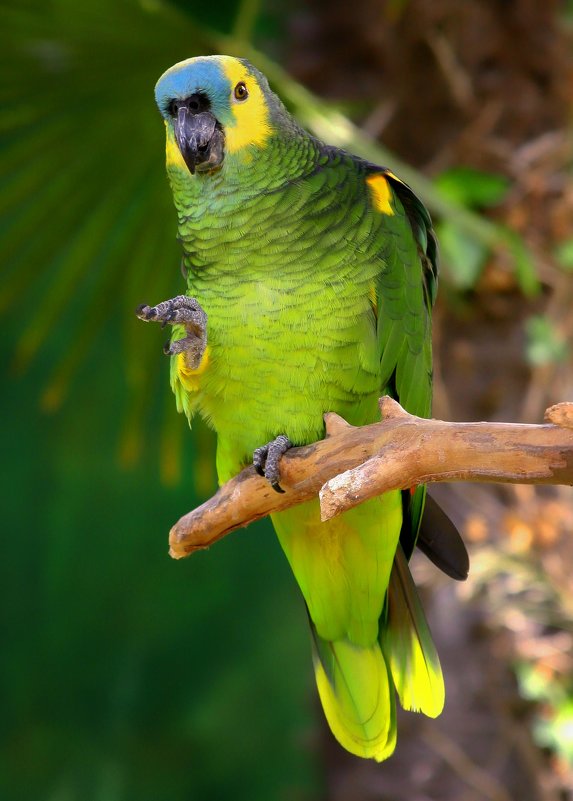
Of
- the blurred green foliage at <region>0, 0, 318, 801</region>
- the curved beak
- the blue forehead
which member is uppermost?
the blue forehead

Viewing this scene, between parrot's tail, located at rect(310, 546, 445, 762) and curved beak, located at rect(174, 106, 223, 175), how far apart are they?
0.66m

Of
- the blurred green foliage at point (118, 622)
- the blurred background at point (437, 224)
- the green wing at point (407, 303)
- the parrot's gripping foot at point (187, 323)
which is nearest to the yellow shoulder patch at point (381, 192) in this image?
the green wing at point (407, 303)

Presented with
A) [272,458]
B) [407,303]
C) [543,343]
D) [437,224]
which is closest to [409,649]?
[272,458]

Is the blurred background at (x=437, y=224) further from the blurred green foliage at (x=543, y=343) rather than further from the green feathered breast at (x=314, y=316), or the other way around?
the green feathered breast at (x=314, y=316)

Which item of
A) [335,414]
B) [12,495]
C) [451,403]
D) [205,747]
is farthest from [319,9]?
[205,747]

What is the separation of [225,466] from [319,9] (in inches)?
48.6

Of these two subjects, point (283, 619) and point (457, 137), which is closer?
point (457, 137)

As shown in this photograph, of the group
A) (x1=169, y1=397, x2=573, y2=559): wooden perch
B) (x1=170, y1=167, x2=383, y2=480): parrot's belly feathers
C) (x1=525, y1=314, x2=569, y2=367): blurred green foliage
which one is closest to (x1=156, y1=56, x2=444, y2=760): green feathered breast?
(x1=170, y1=167, x2=383, y2=480): parrot's belly feathers

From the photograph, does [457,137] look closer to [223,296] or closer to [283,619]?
[223,296]

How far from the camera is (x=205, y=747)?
317cm

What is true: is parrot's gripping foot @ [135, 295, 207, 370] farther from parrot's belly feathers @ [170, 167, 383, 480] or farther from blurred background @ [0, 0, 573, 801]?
blurred background @ [0, 0, 573, 801]

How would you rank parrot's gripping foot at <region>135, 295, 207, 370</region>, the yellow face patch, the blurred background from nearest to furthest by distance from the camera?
parrot's gripping foot at <region>135, 295, 207, 370</region> → the yellow face patch → the blurred background

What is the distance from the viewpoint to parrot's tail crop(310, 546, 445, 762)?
137 centimetres

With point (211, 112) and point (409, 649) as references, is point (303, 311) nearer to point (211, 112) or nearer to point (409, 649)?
point (211, 112)
